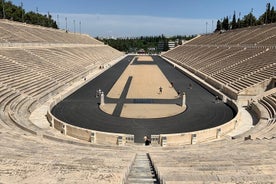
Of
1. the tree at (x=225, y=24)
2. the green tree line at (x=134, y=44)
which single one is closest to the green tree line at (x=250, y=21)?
the tree at (x=225, y=24)

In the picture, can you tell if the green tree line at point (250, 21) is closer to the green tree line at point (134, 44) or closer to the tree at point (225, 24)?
the tree at point (225, 24)

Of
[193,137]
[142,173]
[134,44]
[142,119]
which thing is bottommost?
[193,137]

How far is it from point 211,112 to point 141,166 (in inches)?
620

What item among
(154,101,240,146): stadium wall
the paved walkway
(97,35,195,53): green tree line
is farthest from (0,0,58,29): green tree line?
(154,101,240,146): stadium wall

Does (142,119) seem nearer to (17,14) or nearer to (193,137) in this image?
(193,137)

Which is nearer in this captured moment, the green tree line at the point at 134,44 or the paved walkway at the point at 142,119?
the paved walkway at the point at 142,119

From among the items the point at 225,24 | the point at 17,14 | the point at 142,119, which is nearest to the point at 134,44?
the point at 225,24

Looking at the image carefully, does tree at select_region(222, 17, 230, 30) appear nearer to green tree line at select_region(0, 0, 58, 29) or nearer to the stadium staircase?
green tree line at select_region(0, 0, 58, 29)

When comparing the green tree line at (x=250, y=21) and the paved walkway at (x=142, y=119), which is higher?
the green tree line at (x=250, y=21)

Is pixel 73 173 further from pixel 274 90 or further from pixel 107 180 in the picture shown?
pixel 274 90

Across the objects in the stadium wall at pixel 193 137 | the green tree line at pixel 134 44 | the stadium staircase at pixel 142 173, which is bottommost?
the stadium wall at pixel 193 137

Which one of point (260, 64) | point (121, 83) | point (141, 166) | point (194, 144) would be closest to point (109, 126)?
point (194, 144)

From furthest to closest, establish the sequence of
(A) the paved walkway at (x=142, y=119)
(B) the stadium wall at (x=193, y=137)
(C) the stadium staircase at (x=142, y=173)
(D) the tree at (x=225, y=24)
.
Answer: (D) the tree at (x=225, y=24)
(A) the paved walkway at (x=142, y=119)
(B) the stadium wall at (x=193, y=137)
(C) the stadium staircase at (x=142, y=173)

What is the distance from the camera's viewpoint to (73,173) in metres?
8.47
